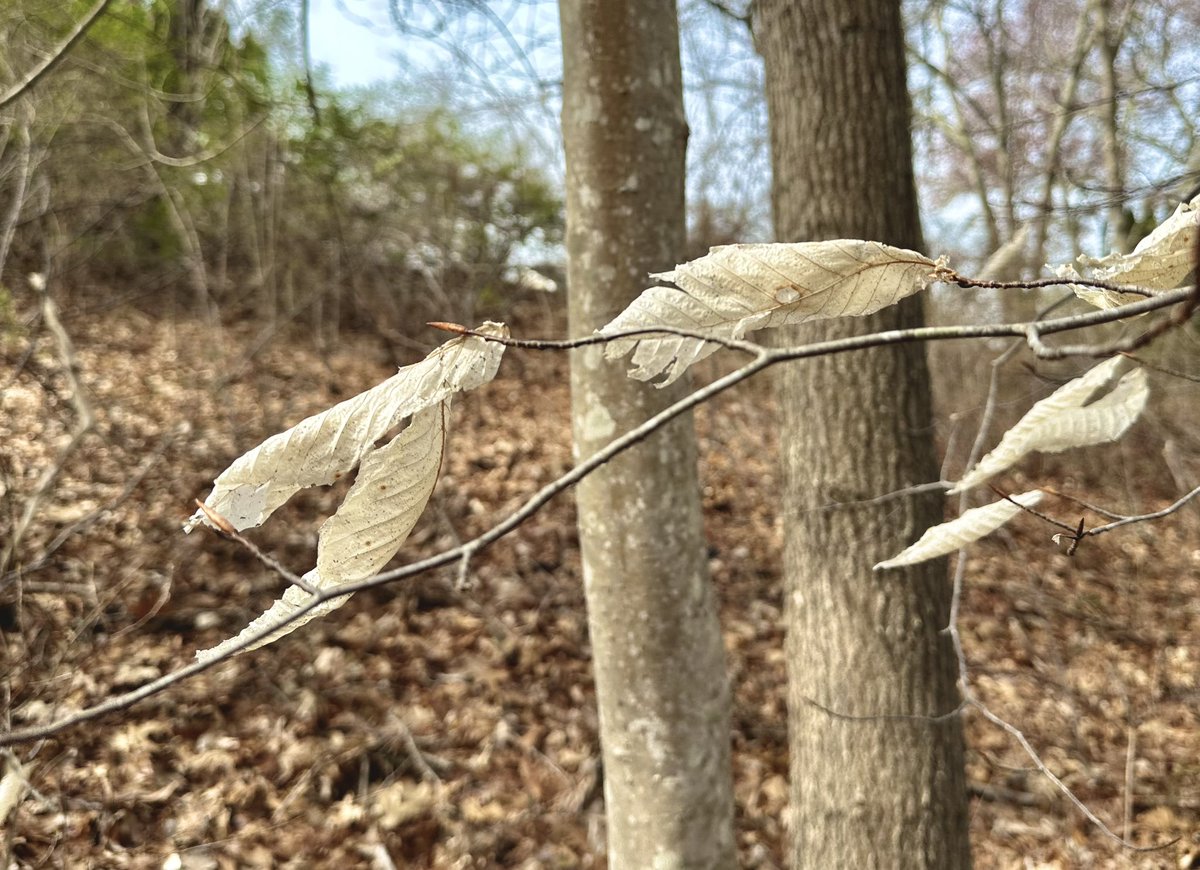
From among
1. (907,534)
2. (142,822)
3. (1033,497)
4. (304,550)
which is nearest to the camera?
(1033,497)

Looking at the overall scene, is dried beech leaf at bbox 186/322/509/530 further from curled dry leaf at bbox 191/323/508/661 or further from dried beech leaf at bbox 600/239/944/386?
dried beech leaf at bbox 600/239/944/386

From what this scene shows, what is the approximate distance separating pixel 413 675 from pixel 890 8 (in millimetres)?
2968

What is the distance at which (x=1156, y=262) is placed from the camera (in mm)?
660

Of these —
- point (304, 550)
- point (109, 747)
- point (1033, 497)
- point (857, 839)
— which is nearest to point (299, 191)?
point (304, 550)

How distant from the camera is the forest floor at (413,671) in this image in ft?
7.83

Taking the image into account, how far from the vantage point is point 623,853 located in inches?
74.5

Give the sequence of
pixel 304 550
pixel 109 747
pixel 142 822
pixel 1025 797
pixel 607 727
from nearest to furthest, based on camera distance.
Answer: pixel 607 727 < pixel 142 822 < pixel 109 747 < pixel 1025 797 < pixel 304 550

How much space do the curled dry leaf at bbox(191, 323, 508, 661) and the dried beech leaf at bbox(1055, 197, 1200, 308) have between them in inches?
22.5

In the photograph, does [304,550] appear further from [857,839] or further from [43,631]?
[857,839]

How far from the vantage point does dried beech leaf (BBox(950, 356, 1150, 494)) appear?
57 centimetres

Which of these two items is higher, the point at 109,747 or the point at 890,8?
the point at 890,8

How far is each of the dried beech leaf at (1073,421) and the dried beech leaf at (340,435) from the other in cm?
42

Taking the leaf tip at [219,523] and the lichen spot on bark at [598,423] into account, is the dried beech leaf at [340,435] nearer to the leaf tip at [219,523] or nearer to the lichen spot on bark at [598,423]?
the leaf tip at [219,523]

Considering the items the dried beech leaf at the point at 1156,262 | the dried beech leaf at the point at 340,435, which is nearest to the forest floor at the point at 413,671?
the dried beech leaf at the point at 1156,262
